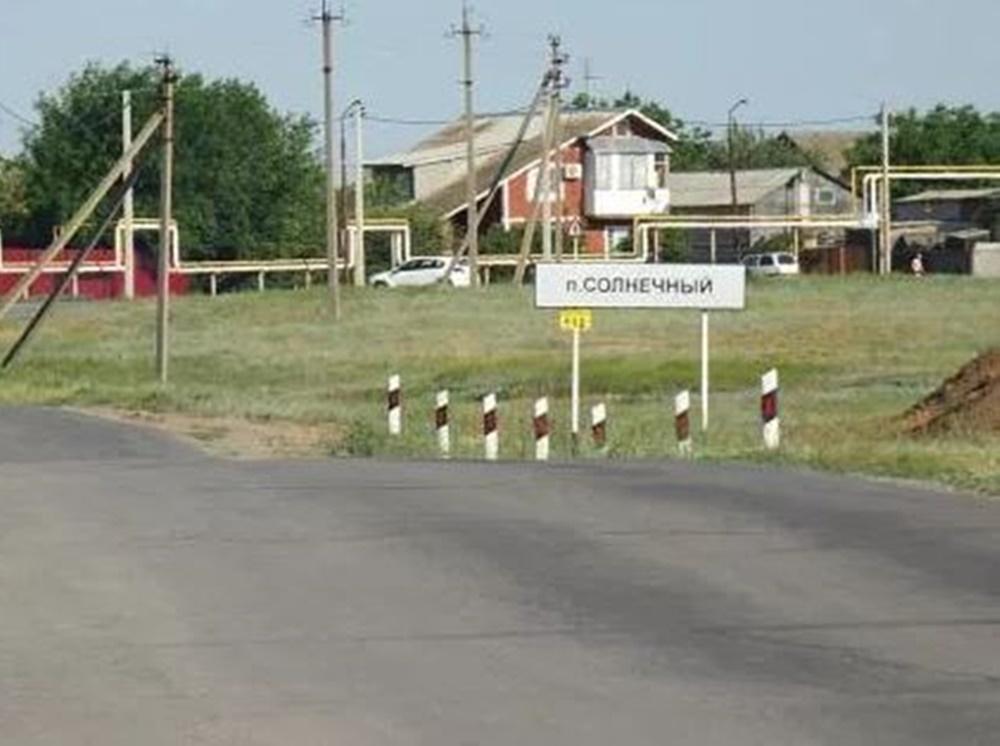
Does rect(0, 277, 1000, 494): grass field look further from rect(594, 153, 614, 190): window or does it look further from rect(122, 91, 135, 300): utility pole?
rect(594, 153, 614, 190): window

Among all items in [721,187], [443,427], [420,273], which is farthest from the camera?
[721,187]

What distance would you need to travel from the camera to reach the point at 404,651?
1178 centimetres

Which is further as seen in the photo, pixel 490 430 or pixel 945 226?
pixel 945 226

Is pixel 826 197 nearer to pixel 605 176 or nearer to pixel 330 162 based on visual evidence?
pixel 605 176

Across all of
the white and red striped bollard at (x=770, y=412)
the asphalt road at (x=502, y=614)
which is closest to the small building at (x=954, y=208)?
the white and red striped bollard at (x=770, y=412)

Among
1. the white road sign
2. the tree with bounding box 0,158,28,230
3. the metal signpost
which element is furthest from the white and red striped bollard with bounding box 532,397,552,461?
the tree with bounding box 0,158,28,230

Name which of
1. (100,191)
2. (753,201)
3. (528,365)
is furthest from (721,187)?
(100,191)

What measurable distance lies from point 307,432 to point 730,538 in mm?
21126

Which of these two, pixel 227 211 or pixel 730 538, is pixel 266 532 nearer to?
pixel 730 538

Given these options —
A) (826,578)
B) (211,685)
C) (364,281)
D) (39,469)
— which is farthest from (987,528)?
(364,281)

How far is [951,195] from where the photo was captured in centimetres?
12375

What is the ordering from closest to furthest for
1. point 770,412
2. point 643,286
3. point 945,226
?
point 770,412 → point 643,286 → point 945,226

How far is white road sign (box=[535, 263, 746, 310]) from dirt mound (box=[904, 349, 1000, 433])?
3.04 m

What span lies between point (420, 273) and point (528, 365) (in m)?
44.2
